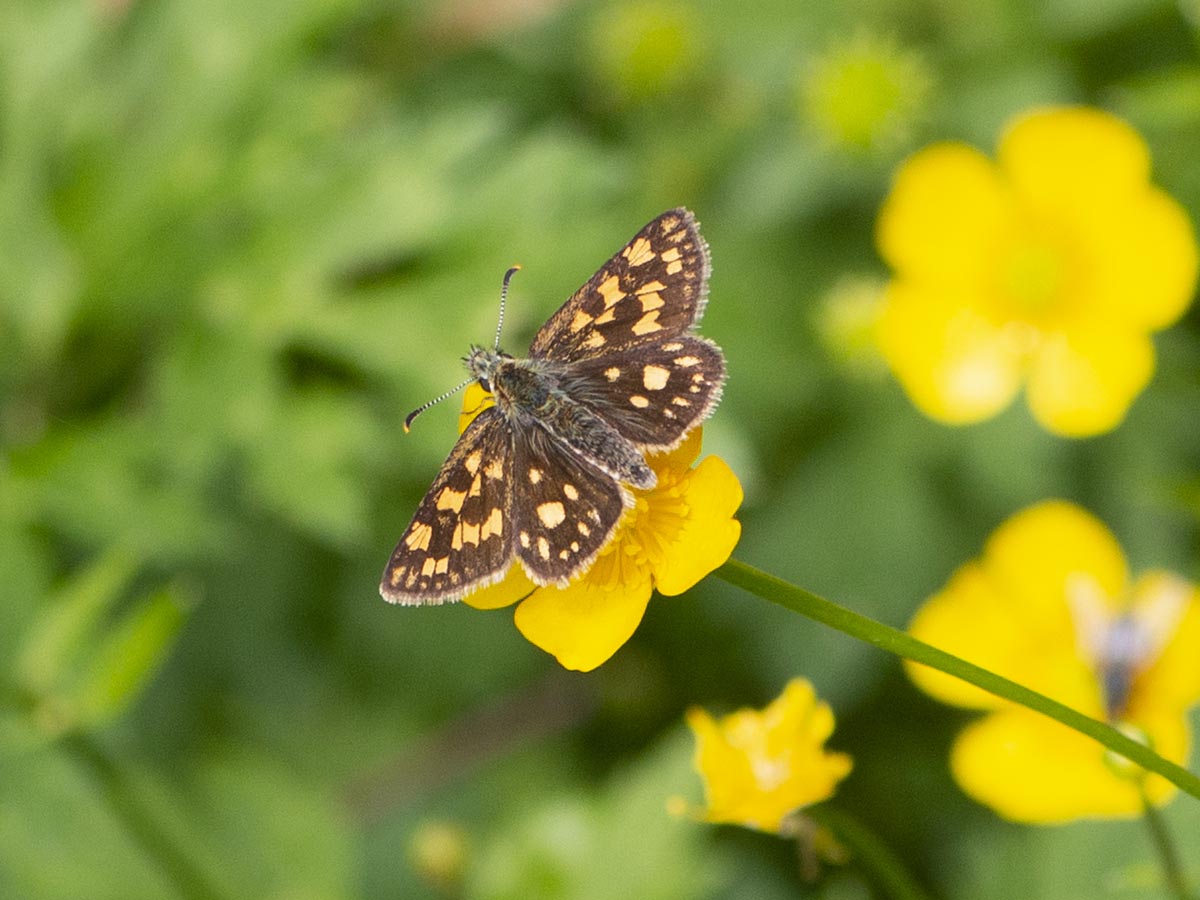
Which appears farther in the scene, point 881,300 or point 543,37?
point 543,37

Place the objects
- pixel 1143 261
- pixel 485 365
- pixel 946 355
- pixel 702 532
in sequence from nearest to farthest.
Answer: pixel 702 532 → pixel 485 365 → pixel 1143 261 → pixel 946 355

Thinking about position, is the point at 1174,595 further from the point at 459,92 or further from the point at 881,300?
the point at 459,92

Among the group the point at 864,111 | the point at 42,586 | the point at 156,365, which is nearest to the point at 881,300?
the point at 864,111

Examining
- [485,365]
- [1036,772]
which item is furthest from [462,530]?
[1036,772]

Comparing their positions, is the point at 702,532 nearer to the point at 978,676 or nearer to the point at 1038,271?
the point at 978,676

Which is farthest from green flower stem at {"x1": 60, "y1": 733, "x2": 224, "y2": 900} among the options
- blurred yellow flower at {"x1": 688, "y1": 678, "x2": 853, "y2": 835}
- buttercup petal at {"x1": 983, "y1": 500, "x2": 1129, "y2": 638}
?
buttercup petal at {"x1": 983, "y1": 500, "x2": 1129, "y2": 638}

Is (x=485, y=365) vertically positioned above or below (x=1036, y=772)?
above
